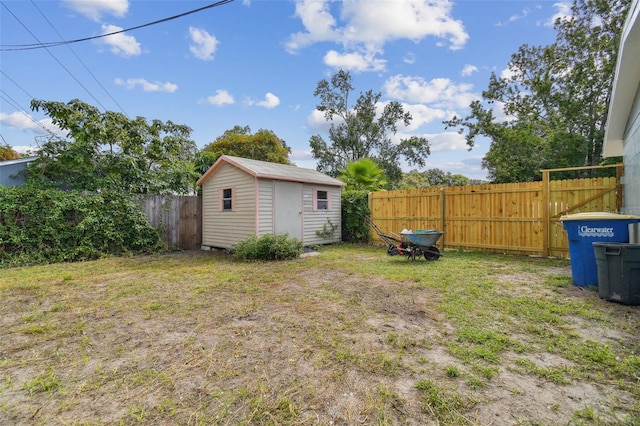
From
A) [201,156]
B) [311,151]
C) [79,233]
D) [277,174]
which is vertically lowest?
[79,233]

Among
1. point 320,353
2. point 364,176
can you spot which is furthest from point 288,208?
point 320,353

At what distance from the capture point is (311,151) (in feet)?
81.3

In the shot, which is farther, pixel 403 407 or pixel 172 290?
pixel 172 290

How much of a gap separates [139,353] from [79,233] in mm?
7008

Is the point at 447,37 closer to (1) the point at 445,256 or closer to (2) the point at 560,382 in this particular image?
(1) the point at 445,256

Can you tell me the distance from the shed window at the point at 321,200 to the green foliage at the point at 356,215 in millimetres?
931

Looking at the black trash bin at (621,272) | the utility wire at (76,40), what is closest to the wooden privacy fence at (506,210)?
the black trash bin at (621,272)

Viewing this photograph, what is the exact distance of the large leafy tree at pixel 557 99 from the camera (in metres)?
13.4

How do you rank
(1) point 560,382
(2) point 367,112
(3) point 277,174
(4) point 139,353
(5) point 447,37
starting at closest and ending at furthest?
1. (1) point 560,382
2. (4) point 139,353
3. (3) point 277,174
4. (5) point 447,37
5. (2) point 367,112

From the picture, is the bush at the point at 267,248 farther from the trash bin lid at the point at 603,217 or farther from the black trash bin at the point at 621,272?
the black trash bin at the point at 621,272

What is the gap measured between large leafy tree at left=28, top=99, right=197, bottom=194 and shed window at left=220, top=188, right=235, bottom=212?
2428mm

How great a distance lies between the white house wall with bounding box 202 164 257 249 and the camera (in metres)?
8.69

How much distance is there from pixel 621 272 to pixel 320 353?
396cm

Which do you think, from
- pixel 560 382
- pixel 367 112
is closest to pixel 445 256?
pixel 560 382
